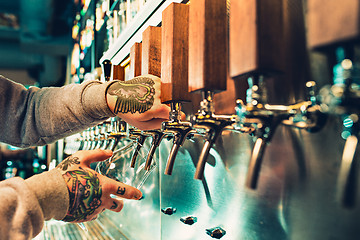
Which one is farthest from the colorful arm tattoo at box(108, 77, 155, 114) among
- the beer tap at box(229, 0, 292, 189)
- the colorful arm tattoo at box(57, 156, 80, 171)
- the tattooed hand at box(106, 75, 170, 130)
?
the beer tap at box(229, 0, 292, 189)

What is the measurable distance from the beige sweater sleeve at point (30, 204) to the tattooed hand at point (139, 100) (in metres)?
0.30

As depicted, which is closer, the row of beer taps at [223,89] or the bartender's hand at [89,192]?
the row of beer taps at [223,89]

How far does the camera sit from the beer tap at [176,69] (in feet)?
2.85

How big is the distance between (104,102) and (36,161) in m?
4.11

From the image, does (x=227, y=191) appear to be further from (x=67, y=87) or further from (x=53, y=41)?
(x=53, y=41)

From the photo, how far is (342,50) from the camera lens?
1.40 feet

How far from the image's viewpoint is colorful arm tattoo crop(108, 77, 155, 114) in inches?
38.7

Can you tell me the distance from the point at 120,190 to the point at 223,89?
0.45 meters

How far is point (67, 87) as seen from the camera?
1.21 metres

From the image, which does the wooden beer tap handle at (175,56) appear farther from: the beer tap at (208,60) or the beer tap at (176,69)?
the beer tap at (208,60)

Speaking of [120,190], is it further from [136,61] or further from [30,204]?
[136,61]

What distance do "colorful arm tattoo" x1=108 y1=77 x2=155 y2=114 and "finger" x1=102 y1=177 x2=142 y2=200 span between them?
244 mm

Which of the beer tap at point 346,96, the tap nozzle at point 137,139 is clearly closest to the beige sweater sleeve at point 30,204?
the tap nozzle at point 137,139

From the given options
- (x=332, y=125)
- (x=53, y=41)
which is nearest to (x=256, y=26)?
(x=332, y=125)
